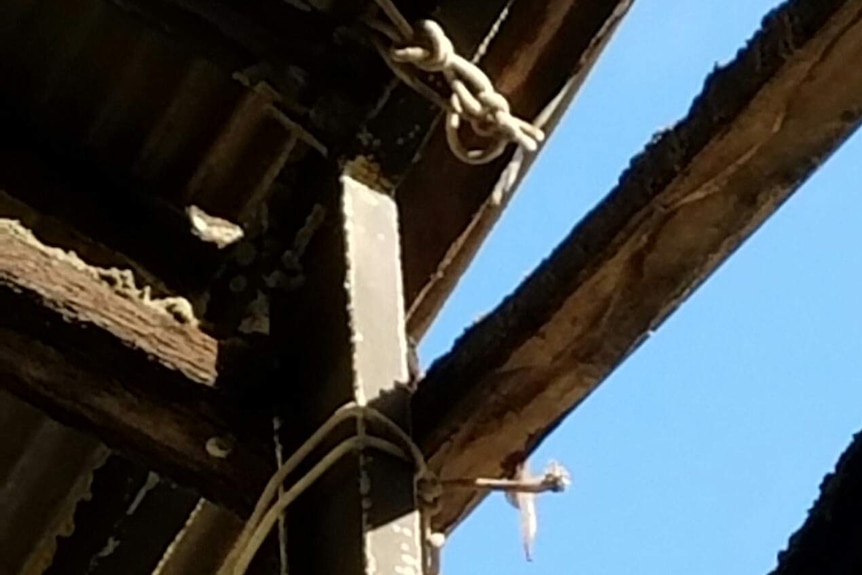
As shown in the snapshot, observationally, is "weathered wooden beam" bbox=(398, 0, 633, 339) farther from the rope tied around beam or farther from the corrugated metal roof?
the corrugated metal roof

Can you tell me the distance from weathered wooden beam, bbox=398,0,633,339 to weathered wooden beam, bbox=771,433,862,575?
1437 millimetres

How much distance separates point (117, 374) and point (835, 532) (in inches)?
49.7

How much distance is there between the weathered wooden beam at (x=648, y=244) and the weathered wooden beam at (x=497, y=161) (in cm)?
29

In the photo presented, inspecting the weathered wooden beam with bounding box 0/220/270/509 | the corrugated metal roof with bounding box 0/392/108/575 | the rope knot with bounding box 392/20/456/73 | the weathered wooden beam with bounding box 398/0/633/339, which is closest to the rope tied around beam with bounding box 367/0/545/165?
the rope knot with bounding box 392/20/456/73

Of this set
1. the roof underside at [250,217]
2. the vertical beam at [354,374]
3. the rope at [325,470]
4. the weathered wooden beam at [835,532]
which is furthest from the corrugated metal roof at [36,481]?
the weathered wooden beam at [835,532]

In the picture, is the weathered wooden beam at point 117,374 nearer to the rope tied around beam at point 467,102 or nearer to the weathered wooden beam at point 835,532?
the rope tied around beam at point 467,102

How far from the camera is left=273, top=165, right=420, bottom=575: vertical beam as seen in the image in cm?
183

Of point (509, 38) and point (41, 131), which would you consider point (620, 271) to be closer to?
point (509, 38)

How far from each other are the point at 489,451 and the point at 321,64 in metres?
0.58

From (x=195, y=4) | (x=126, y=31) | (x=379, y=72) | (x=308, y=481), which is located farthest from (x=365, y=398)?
(x=126, y=31)

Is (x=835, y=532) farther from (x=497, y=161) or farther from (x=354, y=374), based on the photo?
(x=497, y=161)

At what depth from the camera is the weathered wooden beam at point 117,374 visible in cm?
193

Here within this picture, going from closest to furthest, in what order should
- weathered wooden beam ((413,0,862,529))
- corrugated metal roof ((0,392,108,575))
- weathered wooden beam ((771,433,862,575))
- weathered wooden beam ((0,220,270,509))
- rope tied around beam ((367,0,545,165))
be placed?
weathered wooden beam ((771,433,862,575))
weathered wooden beam ((413,0,862,529))
weathered wooden beam ((0,220,270,509))
rope tied around beam ((367,0,545,165))
corrugated metal roof ((0,392,108,575))

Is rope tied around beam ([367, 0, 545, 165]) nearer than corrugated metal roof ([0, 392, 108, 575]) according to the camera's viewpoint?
Answer: Yes
